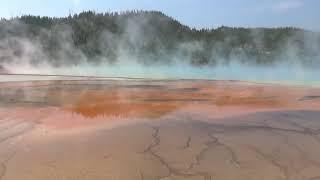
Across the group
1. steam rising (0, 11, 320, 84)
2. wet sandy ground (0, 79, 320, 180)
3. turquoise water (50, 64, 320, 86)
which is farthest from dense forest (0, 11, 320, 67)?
wet sandy ground (0, 79, 320, 180)

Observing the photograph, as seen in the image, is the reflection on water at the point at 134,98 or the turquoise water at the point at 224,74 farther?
the turquoise water at the point at 224,74

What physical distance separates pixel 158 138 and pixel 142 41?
19196mm

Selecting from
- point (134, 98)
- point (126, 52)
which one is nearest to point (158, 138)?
point (134, 98)

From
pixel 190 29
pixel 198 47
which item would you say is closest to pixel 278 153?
pixel 198 47

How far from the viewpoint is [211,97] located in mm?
7551

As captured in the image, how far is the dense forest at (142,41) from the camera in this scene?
21.1 metres

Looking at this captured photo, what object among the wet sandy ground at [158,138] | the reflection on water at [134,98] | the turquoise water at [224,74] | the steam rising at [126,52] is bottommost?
the wet sandy ground at [158,138]

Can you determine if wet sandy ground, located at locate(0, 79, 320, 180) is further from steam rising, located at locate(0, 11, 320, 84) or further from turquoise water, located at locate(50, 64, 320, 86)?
steam rising, located at locate(0, 11, 320, 84)

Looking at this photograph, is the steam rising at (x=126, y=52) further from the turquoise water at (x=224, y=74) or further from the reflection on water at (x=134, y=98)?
the reflection on water at (x=134, y=98)

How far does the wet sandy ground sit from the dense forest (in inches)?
542

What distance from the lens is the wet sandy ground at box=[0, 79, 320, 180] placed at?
357 cm

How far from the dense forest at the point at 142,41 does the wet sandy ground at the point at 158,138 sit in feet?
45.1

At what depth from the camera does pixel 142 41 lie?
23.4 m

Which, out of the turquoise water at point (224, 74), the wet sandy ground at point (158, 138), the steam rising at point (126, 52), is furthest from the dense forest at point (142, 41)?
the wet sandy ground at point (158, 138)
